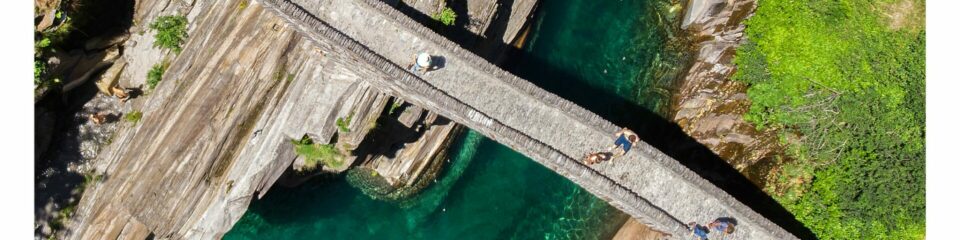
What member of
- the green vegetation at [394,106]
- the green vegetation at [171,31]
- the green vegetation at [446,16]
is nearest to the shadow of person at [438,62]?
the green vegetation at [446,16]

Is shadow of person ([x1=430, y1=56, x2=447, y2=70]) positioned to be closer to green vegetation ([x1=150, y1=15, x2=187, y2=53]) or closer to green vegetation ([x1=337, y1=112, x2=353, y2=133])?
green vegetation ([x1=337, y1=112, x2=353, y2=133])

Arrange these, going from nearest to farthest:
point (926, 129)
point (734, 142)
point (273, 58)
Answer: point (273, 58) → point (926, 129) → point (734, 142)

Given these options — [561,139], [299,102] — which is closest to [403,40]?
[299,102]

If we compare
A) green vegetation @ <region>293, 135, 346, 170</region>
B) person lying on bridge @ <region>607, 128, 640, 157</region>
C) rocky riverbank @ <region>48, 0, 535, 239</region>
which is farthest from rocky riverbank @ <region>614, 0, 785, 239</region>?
rocky riverbank @ <region>48, 0, 535, 239</region>

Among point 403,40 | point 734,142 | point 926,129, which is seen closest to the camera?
point 403,40

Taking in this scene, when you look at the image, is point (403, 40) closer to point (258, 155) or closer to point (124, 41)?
point (258, 155)

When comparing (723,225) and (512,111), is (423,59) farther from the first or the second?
(723,225)

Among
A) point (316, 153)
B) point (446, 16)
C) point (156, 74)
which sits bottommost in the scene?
point (156, 74)

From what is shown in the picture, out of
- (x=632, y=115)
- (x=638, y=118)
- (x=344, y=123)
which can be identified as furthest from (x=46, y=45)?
(x=638, y=118)

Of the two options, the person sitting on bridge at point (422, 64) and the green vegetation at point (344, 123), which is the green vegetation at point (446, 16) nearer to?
the person sitting on bridge at point (422, 64)
